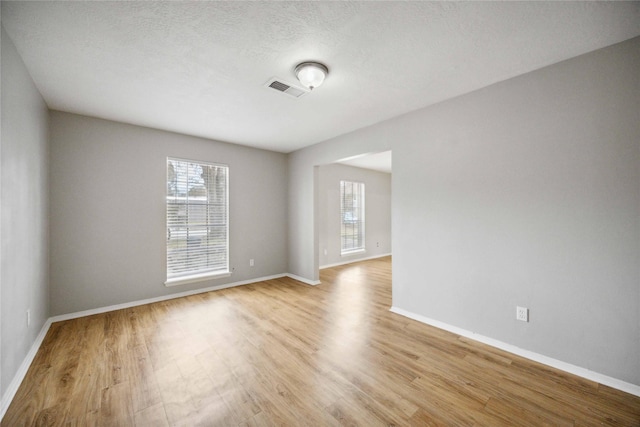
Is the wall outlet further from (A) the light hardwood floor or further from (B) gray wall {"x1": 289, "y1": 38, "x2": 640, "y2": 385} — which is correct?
(A) the light hardwood floor

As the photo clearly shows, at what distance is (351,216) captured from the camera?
281 inches

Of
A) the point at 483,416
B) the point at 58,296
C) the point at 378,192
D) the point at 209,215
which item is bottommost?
the point at 483,416

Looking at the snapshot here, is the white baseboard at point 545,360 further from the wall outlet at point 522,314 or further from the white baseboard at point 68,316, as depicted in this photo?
the white baseboard at point 68,316

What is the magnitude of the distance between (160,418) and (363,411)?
1315mm

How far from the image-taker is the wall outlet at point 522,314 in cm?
237

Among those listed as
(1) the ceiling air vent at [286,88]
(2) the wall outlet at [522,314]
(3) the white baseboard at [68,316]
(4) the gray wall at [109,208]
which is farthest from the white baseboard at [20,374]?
(2) the wall outlet at [522,314]

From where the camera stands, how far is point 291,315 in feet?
11.0

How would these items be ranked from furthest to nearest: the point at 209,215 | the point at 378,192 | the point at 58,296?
the point at 378,192
the point at 209,215
the point at 58,296

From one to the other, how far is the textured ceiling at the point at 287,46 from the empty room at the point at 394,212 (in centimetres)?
2

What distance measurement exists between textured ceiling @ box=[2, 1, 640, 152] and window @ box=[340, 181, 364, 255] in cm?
397

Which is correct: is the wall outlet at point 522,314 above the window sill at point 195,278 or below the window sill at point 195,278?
above

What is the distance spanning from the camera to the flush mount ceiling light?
2.22m

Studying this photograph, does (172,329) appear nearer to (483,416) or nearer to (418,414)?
(418,414)

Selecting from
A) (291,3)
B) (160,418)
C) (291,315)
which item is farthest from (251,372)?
(291,3)
